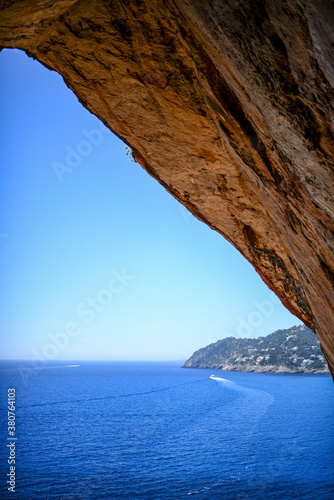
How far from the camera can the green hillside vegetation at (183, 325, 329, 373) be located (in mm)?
137500

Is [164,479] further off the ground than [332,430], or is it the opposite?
[164,479]

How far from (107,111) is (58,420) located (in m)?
60.3

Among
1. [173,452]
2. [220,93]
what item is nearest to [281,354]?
[173,452]

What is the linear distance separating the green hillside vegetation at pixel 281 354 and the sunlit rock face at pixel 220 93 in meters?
147

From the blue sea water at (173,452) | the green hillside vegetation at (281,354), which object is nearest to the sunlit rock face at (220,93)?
the blue sea water at (173,452)

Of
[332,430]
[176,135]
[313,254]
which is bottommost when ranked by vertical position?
[332,430]

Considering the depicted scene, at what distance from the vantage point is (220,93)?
6.66 metres

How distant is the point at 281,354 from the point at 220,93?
168m

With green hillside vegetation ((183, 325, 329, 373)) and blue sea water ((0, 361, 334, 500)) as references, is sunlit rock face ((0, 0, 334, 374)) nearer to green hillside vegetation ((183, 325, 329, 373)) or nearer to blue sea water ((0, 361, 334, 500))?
blue sea water ((0, 361, 334, 500))

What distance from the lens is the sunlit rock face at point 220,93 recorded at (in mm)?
4559

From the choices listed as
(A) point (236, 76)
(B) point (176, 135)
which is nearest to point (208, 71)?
(A) point (236, 76)

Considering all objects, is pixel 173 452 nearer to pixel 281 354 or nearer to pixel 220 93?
pixel 220 93

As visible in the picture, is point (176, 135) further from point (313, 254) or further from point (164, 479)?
point (164, 479)

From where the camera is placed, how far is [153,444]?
40156mm
